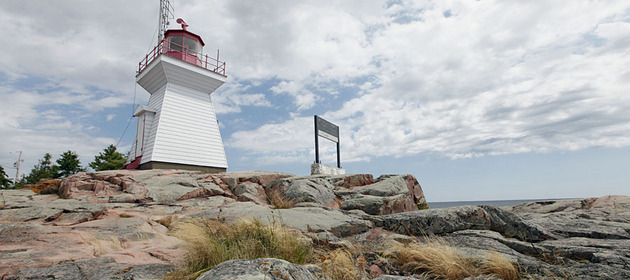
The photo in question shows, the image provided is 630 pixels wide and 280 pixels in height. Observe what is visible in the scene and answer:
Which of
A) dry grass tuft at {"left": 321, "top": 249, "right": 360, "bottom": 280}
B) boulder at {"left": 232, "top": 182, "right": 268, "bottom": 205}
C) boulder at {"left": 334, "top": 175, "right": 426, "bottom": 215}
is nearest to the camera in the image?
dry grass tuft at {"left": 321, "top": 249, "right": 360, "bottom": 280}

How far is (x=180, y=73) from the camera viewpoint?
736 inches

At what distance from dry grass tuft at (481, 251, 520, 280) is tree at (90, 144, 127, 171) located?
38.2m

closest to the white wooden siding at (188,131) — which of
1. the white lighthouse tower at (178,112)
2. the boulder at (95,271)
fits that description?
the white lighthouse tower at (178,112)

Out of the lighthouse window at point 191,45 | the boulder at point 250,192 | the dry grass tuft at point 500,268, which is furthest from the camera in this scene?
the lighthouse window at point 191,45

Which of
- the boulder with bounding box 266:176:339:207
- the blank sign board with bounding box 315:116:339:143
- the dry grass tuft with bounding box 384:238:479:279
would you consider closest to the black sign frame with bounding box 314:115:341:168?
the blank sign board with bounding box 315:116:339:143

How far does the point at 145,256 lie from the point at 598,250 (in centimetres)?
731

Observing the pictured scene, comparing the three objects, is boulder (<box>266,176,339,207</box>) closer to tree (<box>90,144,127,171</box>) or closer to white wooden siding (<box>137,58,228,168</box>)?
white wooden siding (<box>137,58,228,168</box>)

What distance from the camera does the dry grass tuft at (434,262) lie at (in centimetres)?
446

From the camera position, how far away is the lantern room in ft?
64.2

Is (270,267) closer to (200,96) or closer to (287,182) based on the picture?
(287,182)

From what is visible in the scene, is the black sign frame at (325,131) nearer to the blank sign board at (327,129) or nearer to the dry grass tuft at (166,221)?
the blank sign board at (327,129)

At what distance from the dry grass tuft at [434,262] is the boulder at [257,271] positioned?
7.30ft

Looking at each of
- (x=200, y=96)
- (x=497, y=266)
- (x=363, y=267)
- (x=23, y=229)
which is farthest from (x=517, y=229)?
(x=200, y=96)

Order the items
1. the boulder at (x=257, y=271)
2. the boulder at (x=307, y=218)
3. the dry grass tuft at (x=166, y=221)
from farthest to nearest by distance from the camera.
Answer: the dry grass tuft at (x=166, y=221), the boulder at (x=307, y=218), the boulder at (x=257, y=271)
